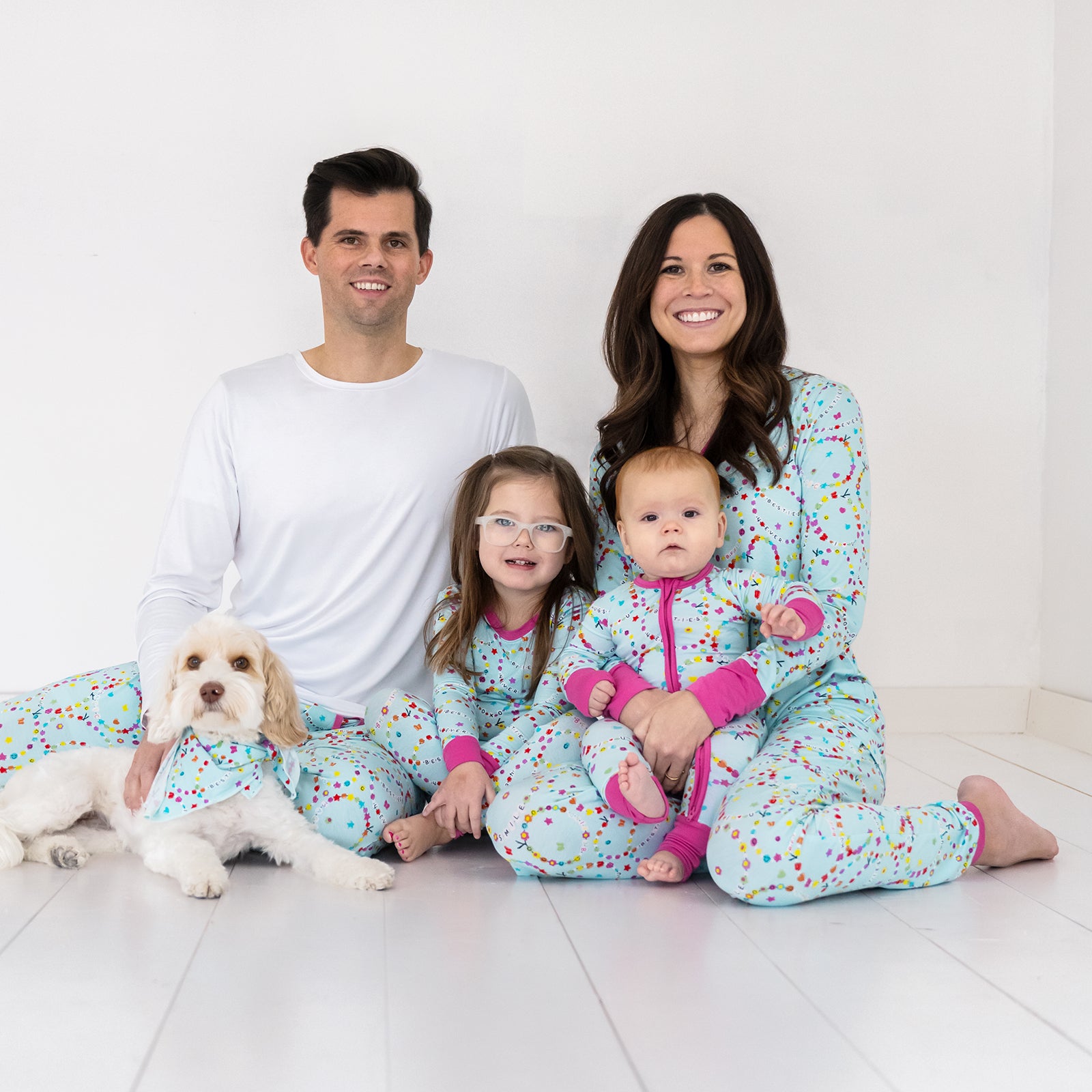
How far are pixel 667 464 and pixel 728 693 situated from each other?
1.31 feet

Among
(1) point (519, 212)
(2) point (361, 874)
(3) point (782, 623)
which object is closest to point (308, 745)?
(2) point (361, 874)

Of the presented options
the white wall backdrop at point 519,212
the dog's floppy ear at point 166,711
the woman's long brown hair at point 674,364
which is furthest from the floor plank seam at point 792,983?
the white wall backdrop at point 519,212

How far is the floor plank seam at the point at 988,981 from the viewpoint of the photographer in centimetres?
121

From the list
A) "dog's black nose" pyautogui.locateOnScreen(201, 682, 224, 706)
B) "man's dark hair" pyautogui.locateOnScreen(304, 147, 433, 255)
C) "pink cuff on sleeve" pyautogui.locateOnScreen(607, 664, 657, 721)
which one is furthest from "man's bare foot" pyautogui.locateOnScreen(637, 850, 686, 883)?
"man's dark hair" pyautogui.locateOnScreen(304, 147, 433, 255)

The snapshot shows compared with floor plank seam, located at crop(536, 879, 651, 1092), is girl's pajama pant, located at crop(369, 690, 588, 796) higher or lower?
higher

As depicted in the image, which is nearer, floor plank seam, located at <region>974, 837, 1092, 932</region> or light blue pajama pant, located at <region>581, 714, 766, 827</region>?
floor plank seam, located at <region>974, 837, 1092, 932</region>

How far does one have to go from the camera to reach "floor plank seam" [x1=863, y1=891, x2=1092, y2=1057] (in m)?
1.21

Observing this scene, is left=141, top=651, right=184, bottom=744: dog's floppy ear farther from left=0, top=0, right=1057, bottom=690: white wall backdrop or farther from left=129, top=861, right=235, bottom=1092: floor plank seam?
left=0, top=0, right=1057, bottom=690: white wall backdrop

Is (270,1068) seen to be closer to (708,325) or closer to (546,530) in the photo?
(546,530)

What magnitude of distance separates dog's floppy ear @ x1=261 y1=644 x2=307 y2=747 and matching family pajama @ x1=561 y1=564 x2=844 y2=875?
445 mm

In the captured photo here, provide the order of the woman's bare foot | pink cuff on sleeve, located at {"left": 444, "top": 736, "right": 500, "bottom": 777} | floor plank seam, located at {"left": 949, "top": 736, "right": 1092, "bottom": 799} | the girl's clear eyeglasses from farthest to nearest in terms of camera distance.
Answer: floor plank seam, located at {"left": 949, "top": 736, "right": 1092, "bottom": 799}, the girl's clear eyeglasses, pink cuff on sleeve, located at {"left": 444, "top": 736, "right": 500, "bottom": 777}, the woman's bare foot

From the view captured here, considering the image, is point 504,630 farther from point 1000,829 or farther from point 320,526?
point 1000,829

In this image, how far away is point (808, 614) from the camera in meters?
1.86

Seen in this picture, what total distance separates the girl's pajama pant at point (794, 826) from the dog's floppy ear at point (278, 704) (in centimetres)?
35
